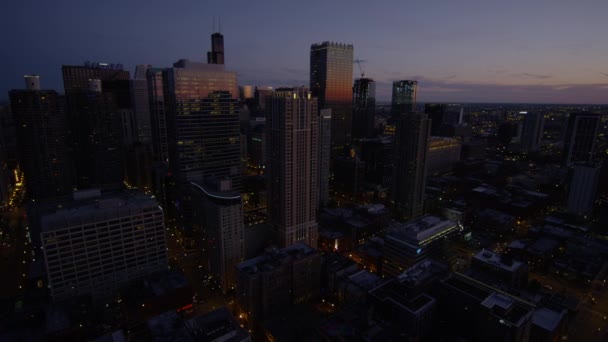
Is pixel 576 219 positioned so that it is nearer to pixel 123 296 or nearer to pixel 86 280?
pixel 123 296

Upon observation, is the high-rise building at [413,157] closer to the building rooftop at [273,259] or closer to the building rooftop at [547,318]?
the building rooftop at [273,259]

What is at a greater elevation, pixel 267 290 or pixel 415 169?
pixel 415 169

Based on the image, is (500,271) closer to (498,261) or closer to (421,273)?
(498,261)

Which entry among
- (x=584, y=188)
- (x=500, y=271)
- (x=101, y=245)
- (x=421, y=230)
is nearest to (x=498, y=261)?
(x=500, y=271)

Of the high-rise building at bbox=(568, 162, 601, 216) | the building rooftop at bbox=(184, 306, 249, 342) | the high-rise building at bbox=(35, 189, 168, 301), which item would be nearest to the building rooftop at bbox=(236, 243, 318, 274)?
the building rooftop at bbox=(184, 306, 249, 342)

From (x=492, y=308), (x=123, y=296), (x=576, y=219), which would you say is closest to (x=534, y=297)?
(x=492, y=308)

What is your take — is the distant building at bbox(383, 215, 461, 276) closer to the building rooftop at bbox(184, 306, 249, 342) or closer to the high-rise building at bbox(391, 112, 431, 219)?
the high-rise building at bbox(391, 112, 431, 219)
